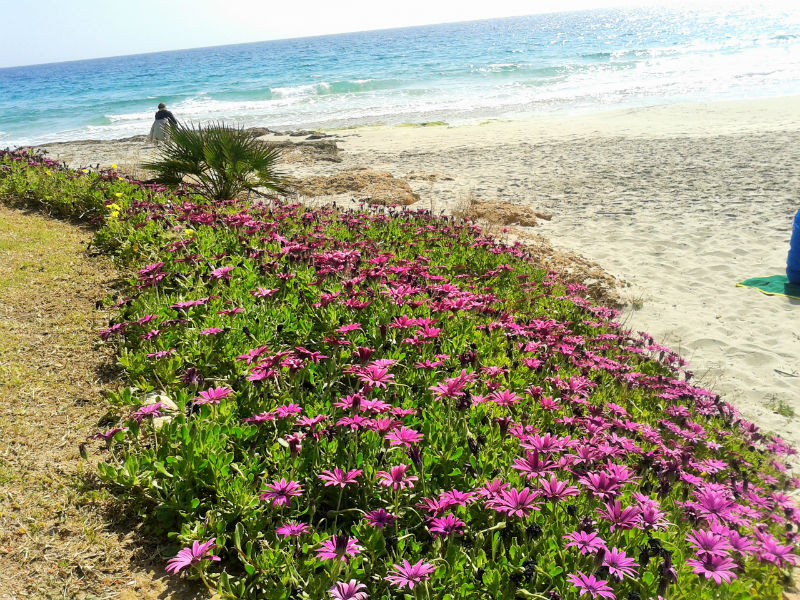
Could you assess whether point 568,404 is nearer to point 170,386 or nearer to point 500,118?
point 170,386

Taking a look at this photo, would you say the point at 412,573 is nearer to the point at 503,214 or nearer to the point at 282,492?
the point at 282,492

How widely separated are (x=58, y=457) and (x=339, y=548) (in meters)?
1.97

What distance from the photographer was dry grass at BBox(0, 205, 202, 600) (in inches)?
97.1

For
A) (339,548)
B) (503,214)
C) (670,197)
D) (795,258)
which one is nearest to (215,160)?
(503,214)

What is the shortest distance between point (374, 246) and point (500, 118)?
23.6 metres

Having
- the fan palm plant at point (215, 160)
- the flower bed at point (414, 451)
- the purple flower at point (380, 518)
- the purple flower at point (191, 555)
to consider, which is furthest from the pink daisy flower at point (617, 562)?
the fan palm plant at point (215, 160)

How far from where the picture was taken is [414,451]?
2479 millimetres

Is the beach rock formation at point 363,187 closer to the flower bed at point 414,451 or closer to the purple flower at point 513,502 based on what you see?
the flower bed at point 414,451

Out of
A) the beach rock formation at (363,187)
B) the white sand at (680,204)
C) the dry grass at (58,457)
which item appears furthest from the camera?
the beach rock formation at (363,187)

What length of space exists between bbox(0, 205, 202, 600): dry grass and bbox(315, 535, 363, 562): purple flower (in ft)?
2.66

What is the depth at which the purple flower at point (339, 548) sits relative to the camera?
2.12m

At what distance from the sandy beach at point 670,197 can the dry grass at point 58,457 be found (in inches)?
197

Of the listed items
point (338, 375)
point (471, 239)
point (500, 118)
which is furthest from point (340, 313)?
point (500, 118)

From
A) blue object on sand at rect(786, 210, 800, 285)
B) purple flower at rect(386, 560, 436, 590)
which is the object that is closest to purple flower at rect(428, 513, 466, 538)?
purple flower at rect(386, 560, 436, 590)
